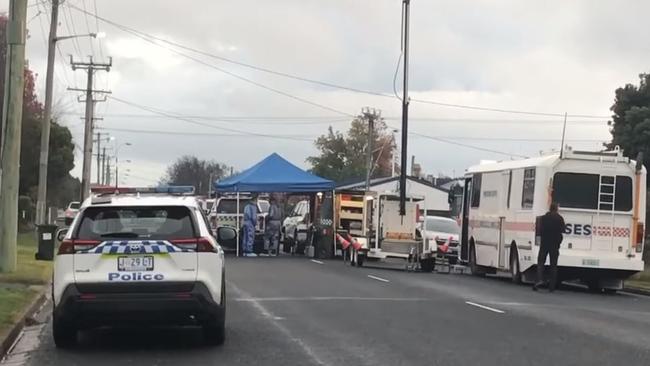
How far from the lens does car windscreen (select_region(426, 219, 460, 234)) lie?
1299 inches

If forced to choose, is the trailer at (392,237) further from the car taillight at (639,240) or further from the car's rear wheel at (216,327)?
the car's rear wheel at (216,327)

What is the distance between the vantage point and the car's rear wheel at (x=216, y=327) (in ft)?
35.7

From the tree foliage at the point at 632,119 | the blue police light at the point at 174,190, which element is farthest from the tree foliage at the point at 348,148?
the blue police light at the point at 174,190

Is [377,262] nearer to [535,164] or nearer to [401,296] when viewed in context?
[535,164]

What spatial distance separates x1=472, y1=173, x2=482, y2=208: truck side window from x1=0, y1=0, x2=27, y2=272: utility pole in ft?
39.7

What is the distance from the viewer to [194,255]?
1056cm

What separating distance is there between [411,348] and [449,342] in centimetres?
74

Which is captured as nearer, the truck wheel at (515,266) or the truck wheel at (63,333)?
the truck wheel at (63,333)

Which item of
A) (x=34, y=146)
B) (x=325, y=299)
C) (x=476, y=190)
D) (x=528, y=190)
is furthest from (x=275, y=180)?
(x=34, y=146)

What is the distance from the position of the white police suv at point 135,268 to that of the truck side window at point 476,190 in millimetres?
16462

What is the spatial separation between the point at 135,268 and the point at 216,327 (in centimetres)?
125

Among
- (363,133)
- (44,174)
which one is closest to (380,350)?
(44,174)

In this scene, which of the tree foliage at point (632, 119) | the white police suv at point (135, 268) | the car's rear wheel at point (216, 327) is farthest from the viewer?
the tree foliage at point (632, 119)

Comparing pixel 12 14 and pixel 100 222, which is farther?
pixel 12 14
